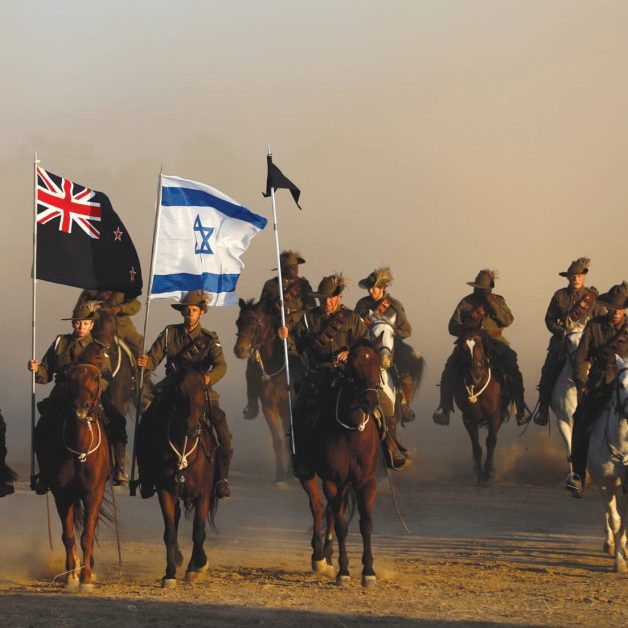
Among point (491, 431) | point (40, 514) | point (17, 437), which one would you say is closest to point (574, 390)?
point (491, 431)

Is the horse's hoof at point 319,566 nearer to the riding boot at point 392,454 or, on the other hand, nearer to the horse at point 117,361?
the riding boot at point 392,454

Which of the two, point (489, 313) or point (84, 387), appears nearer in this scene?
point (84, 387)

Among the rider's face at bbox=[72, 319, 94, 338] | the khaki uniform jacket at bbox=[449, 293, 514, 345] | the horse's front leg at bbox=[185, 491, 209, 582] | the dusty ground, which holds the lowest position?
the dusty ground

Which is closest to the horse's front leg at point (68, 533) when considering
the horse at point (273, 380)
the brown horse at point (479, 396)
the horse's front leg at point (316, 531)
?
the horse's front leg at point (316, 531)

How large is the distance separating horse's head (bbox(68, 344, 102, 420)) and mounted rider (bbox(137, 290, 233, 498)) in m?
0.94

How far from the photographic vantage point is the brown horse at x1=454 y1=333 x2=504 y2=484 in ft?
91.1

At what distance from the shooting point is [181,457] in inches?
687

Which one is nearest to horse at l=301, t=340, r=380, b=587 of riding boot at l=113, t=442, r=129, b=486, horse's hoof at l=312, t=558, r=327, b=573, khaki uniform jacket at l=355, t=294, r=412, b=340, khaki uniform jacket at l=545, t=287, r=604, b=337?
horse's hoof at l=312, t=558, r=327, b=573

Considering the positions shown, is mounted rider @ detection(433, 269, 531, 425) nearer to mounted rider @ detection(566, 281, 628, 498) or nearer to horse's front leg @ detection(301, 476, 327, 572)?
mounted rider @ detection(566, 281, 628, 498)

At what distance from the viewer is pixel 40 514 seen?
23875 millimetres

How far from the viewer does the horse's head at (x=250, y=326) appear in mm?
26312

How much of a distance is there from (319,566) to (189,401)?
2.62 metres

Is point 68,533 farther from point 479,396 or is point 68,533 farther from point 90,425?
point 479,396

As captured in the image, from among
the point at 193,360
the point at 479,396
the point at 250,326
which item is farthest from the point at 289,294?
the point at 193,360
